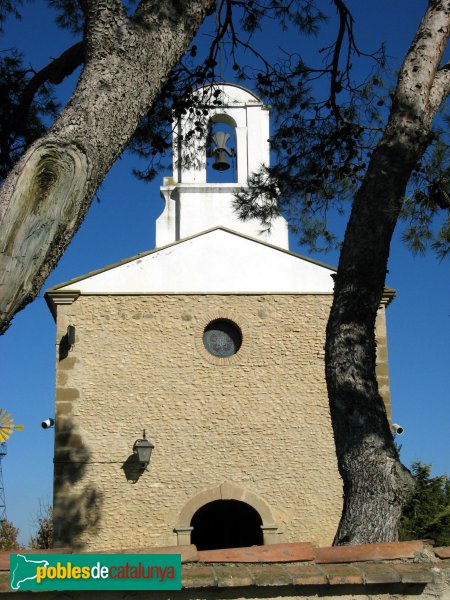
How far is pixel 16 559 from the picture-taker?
393 cm

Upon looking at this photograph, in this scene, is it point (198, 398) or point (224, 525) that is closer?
point (198, 398)

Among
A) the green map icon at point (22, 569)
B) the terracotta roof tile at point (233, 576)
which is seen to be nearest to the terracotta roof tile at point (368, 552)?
the terracotta roof tile at point (233, 576)

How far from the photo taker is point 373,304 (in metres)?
5.52

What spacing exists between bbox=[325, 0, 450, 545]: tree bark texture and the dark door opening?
961cm

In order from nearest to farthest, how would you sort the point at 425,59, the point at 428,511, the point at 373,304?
the point at 373,304 → the point at 425,59 → the point at 428,511

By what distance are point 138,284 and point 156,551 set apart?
1055cm

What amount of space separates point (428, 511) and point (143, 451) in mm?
4671

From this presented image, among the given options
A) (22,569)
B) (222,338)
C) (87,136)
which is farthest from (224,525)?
(87,136)

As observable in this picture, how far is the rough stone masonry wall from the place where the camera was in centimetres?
1308

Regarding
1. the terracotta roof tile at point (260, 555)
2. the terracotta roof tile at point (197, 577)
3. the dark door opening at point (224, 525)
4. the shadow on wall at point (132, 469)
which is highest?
the shadow on wall at point (132, 469)

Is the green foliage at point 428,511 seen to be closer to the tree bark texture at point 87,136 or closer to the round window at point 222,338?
the round window at point 222,338

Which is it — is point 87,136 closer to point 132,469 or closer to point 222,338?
point 132,469

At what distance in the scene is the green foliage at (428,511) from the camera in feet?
38.2

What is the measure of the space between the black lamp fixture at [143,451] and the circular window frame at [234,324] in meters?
1.94
